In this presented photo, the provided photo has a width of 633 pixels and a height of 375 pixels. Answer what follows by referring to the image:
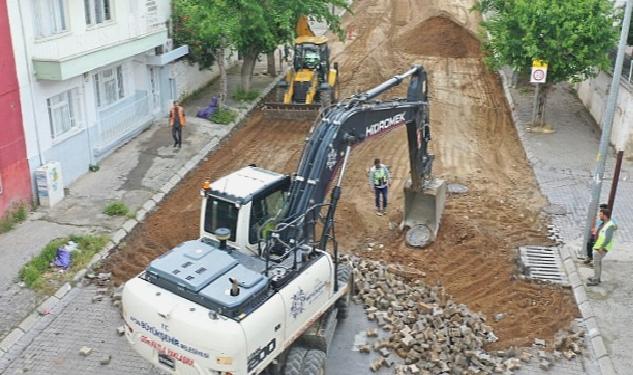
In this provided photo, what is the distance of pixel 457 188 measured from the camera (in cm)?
1912

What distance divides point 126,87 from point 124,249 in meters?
8.46

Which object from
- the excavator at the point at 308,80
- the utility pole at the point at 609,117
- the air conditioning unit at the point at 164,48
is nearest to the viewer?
the utility pole at the point at 609,117

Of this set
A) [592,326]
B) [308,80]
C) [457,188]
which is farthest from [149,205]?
[592,326]

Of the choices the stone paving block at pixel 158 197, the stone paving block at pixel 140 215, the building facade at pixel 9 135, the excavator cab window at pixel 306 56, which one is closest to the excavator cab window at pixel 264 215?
the stone paving block at pixel 140 215

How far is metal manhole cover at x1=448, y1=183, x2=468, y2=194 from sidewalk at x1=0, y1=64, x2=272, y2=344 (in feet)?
25.2

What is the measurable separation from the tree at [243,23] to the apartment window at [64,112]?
5115 mm

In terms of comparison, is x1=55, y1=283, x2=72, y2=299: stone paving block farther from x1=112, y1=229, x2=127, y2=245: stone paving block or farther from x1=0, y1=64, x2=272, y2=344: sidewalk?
x1=112, y1=229, x2=127, y2=245: stone paving block

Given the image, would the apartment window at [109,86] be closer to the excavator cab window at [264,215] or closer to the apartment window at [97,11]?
the apartment window at [97,11]

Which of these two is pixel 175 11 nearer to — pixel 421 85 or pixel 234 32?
pixel 234 32

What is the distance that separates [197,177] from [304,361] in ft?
34.9

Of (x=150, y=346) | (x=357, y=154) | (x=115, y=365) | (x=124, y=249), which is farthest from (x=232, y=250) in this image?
(x=357, y=154)

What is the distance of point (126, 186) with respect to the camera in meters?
19.1

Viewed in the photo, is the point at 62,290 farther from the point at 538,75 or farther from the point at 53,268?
the point at 538,75

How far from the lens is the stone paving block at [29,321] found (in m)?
12.8
